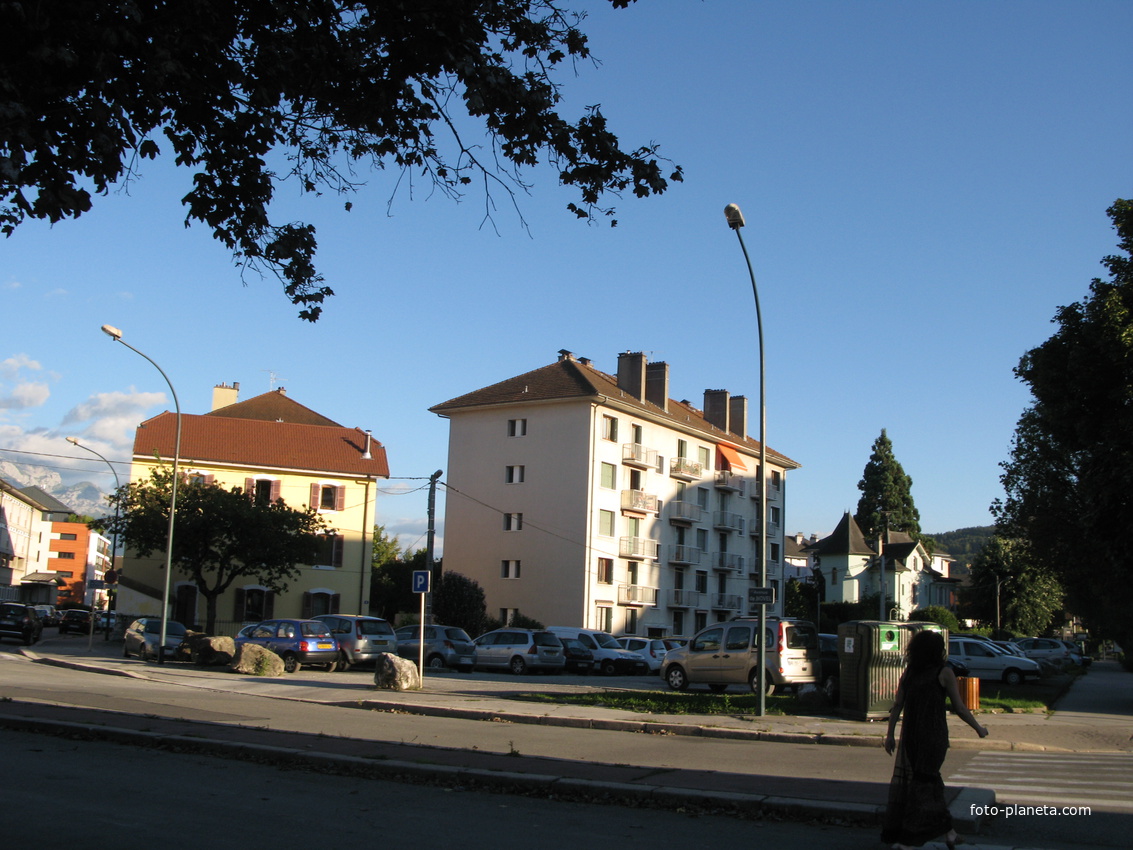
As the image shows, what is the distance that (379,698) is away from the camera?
1869 cm

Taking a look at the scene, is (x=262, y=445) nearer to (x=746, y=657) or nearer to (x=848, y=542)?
(x=746, y=657)

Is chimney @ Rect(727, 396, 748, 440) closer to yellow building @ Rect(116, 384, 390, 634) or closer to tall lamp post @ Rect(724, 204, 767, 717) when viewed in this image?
yellow building @ Rect(116, 384, 390, 634)

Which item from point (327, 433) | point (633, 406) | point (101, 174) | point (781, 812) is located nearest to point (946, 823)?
point (781, 812)

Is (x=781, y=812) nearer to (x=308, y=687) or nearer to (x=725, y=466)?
(x=308, y=687)

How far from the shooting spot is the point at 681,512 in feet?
188

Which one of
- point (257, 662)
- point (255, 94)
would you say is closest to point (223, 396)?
point (257, 662)

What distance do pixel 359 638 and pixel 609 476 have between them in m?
24.8

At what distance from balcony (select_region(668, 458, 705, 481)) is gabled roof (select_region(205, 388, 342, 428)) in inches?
797

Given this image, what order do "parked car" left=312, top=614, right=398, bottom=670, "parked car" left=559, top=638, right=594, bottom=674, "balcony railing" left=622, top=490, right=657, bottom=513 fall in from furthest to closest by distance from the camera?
"balcony railing" left=622, top=490, right=657, bottom=513, "parked car" left=559, top=638, right=594, bottom=674, "parked car" left=312, top=614, right=398, bottom=670

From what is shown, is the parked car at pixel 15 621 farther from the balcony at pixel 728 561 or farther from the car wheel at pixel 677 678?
the balcony at pixel 728 561

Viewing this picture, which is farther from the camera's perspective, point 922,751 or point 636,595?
point 636,595

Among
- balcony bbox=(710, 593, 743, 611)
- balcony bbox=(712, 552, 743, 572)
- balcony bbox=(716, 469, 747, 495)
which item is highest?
balcony bbox=(716, 469, 747, 495)

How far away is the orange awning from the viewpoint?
60.8 metres

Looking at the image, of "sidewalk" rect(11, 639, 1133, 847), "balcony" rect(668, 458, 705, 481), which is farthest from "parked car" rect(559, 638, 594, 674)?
"balcony" rect(668, 458, 705, 481)
